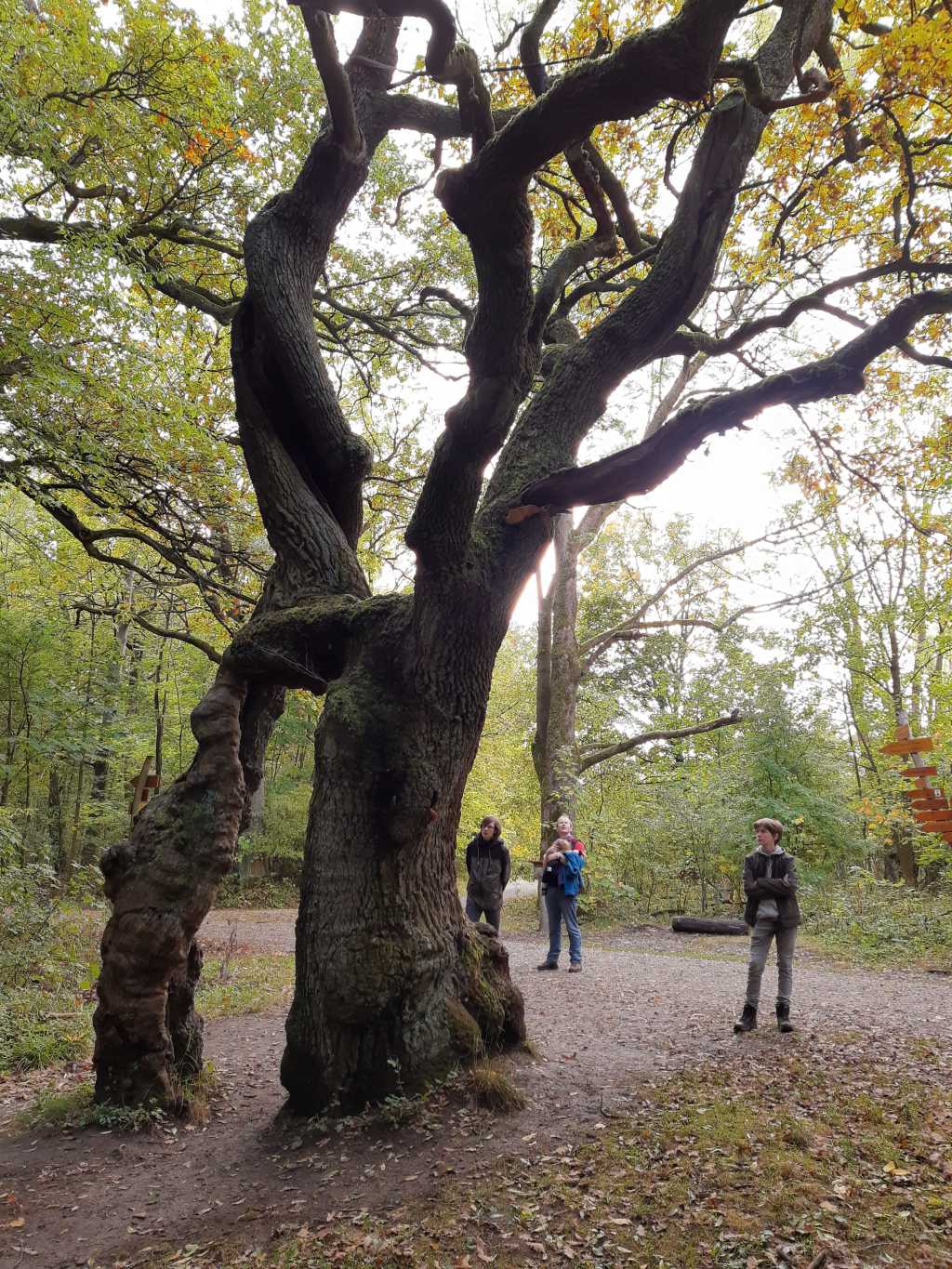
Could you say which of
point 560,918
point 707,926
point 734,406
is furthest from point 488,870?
point 707,926

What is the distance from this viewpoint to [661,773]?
19438 mm

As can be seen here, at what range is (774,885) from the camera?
631 centimetres

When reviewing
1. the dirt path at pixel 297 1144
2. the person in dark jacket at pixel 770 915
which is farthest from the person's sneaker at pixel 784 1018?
the dirt path at pixel 297 1144

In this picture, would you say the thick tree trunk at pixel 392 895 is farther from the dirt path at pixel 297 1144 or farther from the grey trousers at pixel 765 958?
the grey trousers at pixel 765 958

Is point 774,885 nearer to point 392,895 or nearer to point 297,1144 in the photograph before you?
point 392,895

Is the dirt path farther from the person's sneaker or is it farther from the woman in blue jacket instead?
the woman in blue jacket

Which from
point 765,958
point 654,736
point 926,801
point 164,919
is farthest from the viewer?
point 654,736

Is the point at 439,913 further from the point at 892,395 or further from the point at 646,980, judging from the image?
the point at 892,395

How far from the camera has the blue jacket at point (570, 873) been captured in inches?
355

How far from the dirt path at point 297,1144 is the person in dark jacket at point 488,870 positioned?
1738 mm

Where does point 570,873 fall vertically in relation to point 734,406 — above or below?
below

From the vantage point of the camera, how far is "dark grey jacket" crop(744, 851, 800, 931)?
630 cm

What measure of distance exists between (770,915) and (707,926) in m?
8.37

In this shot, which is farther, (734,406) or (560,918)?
(560,918)
